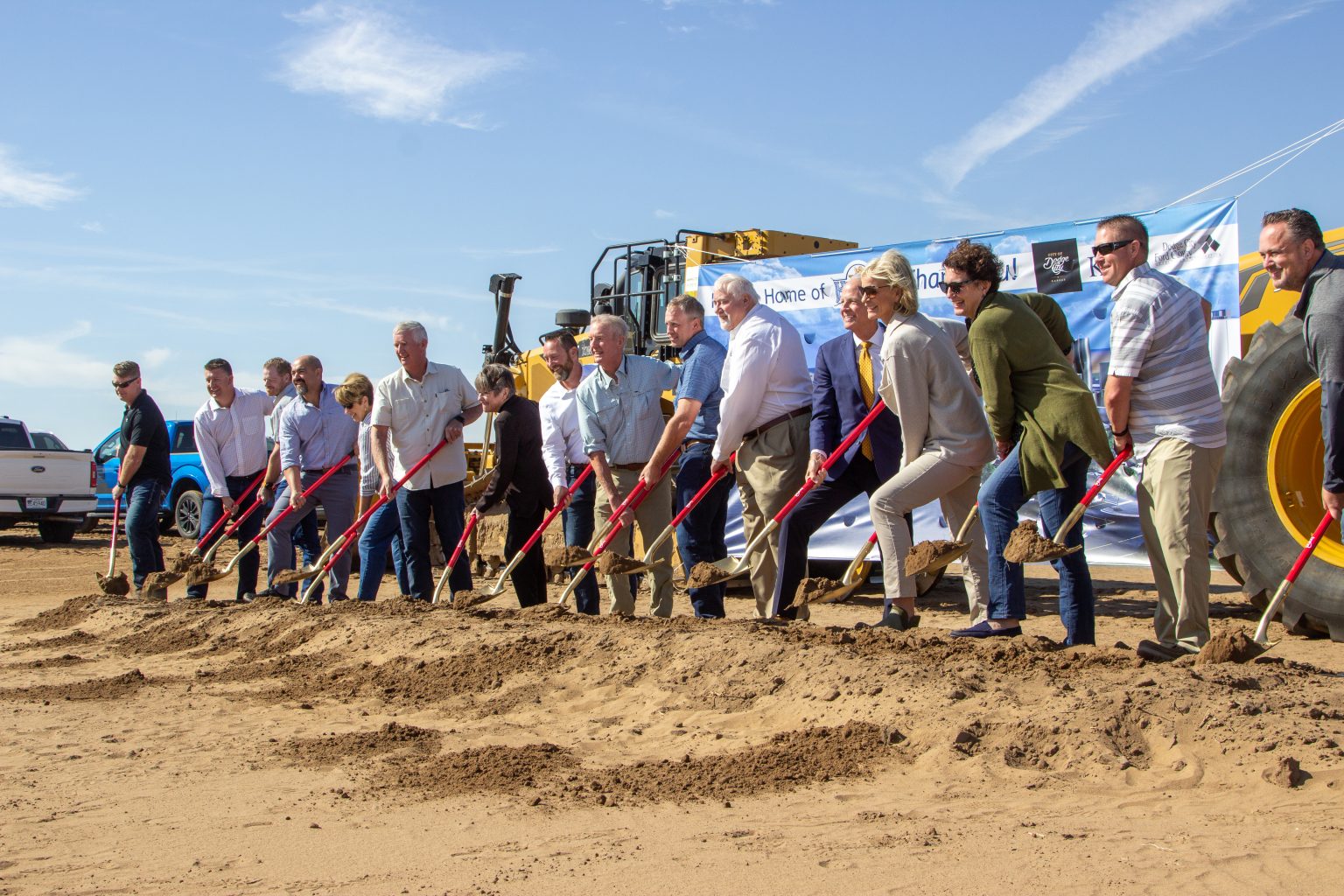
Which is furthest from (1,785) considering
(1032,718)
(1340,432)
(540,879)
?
(1340,432)

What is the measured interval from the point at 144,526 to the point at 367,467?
5.76ft

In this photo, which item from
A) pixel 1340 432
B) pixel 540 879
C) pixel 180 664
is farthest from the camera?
pixel 180 664

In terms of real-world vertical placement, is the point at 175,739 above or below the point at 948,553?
below

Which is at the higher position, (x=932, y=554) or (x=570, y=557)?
(x=932, y=554)

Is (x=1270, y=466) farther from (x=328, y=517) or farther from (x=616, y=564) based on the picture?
(x=328, y=517)

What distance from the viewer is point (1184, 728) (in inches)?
155

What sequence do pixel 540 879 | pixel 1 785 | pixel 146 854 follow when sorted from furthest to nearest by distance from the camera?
1. pixel 1 785
2. pixel 146 854
3. pixel 540 879

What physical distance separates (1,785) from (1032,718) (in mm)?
3381

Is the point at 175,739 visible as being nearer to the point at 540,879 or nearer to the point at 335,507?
the point at 540,879

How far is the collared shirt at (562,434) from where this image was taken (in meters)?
7.69

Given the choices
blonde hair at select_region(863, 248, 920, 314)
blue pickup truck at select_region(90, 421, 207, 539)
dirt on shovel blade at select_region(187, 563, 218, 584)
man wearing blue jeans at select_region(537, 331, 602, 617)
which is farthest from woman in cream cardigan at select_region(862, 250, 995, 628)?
blue pickup truck at select_region(90, 421, 207, 539)

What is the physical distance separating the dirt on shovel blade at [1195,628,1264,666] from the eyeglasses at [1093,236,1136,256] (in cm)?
151

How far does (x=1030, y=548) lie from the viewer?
16.4 ft

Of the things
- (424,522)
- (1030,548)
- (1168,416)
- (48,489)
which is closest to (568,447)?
(424,522)
